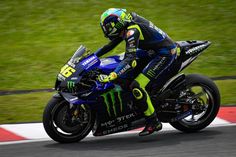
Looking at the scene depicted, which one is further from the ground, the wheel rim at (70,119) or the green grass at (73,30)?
the wheel rim at (70,119)

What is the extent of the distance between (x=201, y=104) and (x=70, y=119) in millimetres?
1887

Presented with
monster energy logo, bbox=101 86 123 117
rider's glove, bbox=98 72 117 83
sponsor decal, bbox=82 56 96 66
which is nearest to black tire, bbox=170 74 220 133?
monster energy logo, bbox=101 86 123 117

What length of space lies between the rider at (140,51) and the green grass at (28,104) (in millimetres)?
2213

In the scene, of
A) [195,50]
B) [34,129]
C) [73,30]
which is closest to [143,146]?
[195,50]

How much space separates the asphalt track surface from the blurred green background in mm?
1927

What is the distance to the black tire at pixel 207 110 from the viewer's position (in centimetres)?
827

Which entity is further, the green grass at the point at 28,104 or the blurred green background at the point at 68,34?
the blurred green background at the point at 68,34

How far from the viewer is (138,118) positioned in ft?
26.4

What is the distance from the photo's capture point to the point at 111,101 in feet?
25.9

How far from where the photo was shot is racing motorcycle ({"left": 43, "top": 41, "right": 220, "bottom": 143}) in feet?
25.3

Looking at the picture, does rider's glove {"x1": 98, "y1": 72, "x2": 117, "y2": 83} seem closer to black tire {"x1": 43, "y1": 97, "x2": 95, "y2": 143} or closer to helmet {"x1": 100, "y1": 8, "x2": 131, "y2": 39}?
black tire {"x1": 43, "y1": 97, "x2": 95, "y2": 143}

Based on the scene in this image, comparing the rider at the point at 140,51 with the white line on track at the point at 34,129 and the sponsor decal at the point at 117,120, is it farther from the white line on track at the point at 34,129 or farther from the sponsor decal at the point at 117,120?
the white line on track at the point at 34,129

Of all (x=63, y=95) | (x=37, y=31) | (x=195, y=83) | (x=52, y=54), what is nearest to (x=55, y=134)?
(x=63, y=95)

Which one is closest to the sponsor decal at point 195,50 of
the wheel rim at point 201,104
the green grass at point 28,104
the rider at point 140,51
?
the rider at point 140,51
